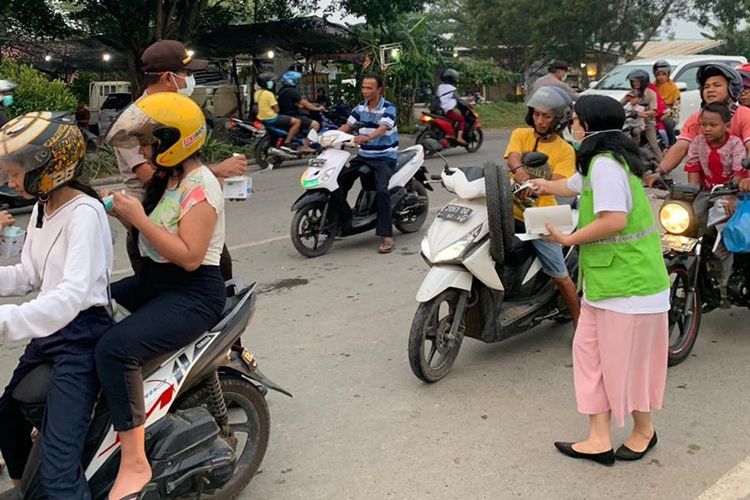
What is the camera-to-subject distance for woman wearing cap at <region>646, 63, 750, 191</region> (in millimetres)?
4273

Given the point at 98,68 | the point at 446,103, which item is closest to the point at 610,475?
the point at 446,103

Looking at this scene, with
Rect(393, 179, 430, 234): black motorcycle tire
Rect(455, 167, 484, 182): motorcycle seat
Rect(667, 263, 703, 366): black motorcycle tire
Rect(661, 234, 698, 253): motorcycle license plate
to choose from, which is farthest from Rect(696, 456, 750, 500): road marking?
Rect(393, 179, 430, 234): black motorcycle tire

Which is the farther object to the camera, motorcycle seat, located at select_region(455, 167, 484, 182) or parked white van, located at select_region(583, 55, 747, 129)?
parked white van, located at select_region(583, 55, 747, 129)

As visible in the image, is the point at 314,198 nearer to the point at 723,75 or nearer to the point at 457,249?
the point at 457,249

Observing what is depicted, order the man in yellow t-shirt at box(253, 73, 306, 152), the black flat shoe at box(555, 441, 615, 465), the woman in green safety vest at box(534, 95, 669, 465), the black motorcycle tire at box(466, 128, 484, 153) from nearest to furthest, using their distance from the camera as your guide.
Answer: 1. the woman in green safety vest at box(534, 95, 669, 465)
2. the black flat shoe at box(555, 441, 615, 465)
3. the man in yellow t-shirt at box(253, 73, 306, 152)
4. the black motorcycle tire at box(466, 128, 484, 153)

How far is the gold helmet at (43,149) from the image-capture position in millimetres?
2219

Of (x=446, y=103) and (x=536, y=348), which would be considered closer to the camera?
(x=536, y=348)

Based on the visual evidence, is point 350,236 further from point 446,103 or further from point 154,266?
point 446,103

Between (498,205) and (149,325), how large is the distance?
196 cm

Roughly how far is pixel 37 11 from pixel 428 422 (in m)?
13.9

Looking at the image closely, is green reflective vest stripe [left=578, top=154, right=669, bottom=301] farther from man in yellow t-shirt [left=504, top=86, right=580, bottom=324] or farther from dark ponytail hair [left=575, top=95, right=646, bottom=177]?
man in yellow t-shirt [left=504, top=86, right=580, bottom=324]

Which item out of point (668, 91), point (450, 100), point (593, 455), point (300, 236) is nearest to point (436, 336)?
point (593, 455)

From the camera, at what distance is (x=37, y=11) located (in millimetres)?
14422

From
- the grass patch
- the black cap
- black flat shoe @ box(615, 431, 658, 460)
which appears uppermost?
the black cap
